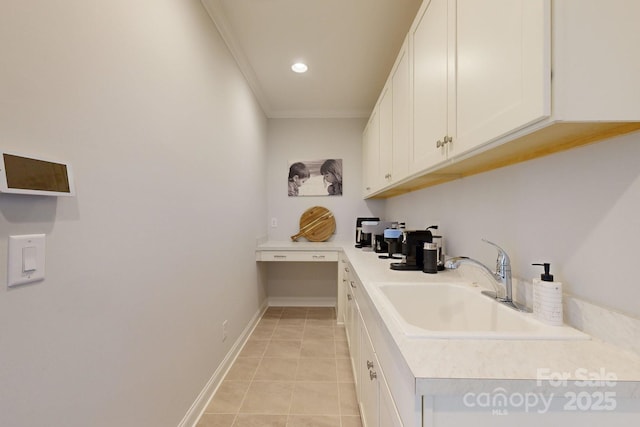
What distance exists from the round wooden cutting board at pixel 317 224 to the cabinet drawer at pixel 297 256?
51cm

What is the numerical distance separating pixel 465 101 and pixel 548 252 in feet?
1.92

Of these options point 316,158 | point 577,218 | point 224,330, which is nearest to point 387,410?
point 577,218

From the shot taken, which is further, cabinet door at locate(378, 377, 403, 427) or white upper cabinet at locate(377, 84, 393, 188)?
white upper cabinet at locate(377, 84, 393, 188)

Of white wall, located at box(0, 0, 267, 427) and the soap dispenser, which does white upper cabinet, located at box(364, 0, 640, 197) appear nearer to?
the soap dispenser

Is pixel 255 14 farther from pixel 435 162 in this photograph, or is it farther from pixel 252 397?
pixel 252 397

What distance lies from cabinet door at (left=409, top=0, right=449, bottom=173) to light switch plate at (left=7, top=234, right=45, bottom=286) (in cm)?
132

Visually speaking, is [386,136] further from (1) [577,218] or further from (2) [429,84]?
(1) [577,218]

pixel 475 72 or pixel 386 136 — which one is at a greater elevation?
pixel 386 136

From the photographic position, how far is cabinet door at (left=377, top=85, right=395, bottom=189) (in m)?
2.01

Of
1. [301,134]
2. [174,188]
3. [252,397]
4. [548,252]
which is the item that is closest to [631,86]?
[548,252]

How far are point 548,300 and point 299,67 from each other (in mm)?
2551

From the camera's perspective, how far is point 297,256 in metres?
3.20

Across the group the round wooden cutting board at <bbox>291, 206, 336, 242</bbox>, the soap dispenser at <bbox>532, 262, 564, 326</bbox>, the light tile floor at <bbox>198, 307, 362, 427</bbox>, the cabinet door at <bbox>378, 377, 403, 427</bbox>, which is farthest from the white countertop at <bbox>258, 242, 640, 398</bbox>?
the round wooden cutting board at <bbox>291, 206, 336, 242</bbox>

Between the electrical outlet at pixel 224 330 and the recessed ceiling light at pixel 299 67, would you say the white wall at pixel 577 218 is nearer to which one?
the electrical outlet at pixel 224 330
